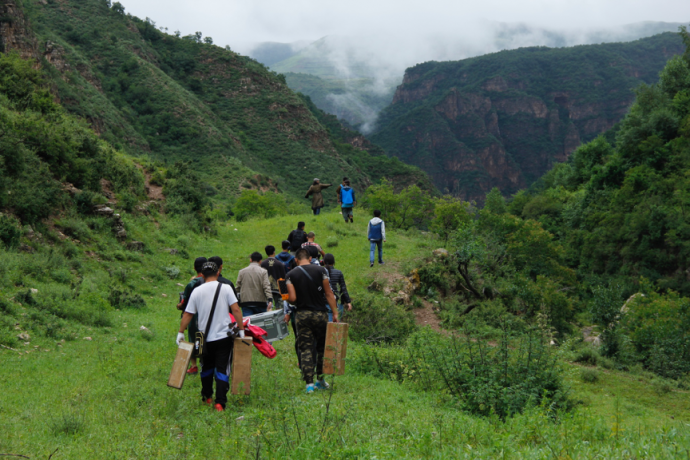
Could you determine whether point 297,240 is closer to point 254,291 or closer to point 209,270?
point 254,291

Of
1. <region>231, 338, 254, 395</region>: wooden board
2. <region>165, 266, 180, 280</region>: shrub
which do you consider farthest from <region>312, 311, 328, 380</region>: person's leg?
<region>165, 266, 180, 280</region>: shrub

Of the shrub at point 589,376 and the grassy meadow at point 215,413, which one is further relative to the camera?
the shrub at point 589,376

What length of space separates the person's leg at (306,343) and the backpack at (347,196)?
11.6 metres

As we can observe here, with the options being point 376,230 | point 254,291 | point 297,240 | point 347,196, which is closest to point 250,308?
point 254,291

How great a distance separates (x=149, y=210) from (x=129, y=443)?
14683 millimetres

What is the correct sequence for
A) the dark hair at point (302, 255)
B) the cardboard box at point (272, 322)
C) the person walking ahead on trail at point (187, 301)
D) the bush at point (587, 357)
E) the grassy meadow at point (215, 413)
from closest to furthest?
1. the grassy meadow at point (215, 413)
2. the person walking ahead on trail at point (187, 301)
3. the dark hair at point (302, 255)
4. the cardboard box at point (272, 322)
5. the bush at point (587, 357)

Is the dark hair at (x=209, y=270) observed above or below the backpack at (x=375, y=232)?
below

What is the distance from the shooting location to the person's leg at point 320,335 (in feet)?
20.9

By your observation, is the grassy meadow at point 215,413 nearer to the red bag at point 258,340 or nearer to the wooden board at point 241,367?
the wooden board at point 241,367

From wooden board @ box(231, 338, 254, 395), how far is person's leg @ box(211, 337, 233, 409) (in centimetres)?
9

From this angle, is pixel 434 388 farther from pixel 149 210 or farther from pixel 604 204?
pixel 604 204

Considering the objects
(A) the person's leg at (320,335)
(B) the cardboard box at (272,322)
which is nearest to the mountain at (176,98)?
(B) the cardboard box at (272,322)

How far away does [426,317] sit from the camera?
1478cm

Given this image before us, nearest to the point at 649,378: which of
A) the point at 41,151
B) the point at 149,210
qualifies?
the point at 149,210
